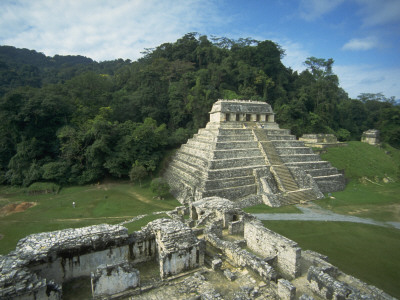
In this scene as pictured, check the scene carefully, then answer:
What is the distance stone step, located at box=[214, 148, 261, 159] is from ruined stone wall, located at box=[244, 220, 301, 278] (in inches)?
429

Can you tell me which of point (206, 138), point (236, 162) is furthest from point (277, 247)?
point (206, 138)

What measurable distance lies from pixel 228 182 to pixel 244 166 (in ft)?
9.60

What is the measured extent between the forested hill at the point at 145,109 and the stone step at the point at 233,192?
867 cm

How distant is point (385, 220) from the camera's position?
16484 millimetres

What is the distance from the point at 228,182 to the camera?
66.5ft

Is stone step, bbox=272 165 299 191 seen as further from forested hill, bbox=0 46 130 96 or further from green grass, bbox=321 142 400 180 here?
forested hill, bbox=0 46 130 96

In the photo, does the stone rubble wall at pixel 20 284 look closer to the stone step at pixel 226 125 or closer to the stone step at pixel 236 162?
the stone step at pixel 236 162

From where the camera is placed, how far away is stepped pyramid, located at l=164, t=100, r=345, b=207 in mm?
19953

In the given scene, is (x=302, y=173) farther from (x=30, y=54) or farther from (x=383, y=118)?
(x=30, y=54)

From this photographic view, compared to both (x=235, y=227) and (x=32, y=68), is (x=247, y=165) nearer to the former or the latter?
(x=235, y=227)

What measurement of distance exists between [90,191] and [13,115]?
12.6 meters

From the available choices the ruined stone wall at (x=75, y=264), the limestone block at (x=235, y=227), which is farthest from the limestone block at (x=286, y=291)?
the ruined stone wall at (x=75, y=264)

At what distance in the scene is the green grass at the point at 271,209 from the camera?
698 inches

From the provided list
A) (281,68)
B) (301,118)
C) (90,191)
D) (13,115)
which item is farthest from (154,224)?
(281,68)
